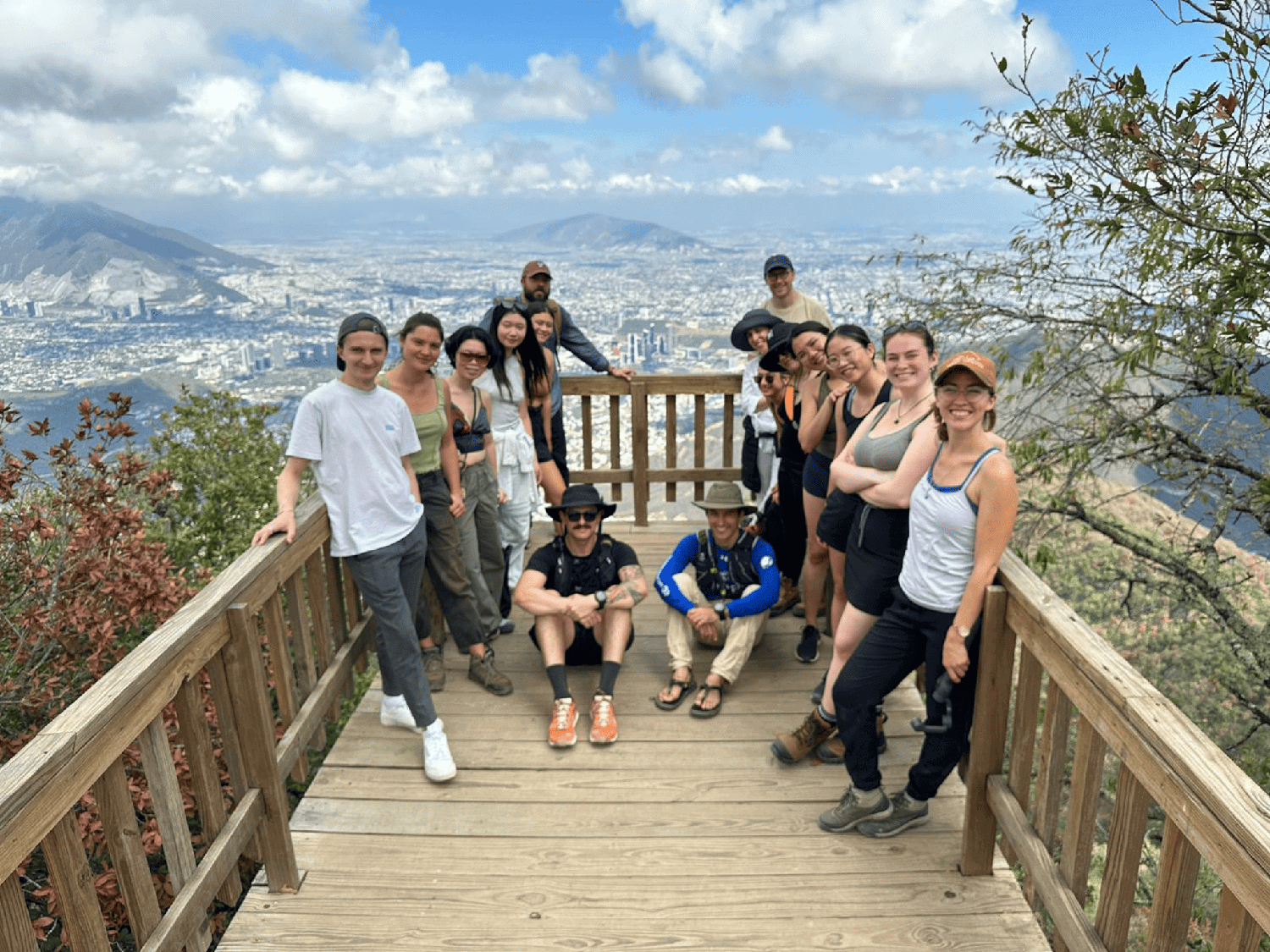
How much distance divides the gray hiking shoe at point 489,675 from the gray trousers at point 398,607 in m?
0.63

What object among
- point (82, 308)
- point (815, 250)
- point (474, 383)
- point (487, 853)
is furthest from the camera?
point (815, 250)

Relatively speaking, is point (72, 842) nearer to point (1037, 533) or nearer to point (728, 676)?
point (728, 676)

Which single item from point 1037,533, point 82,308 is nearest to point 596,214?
point 82,308

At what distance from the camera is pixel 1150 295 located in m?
5.40

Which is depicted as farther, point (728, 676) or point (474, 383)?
point (474, 383)

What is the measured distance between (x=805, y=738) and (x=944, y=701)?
80 cm

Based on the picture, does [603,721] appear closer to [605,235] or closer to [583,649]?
[583,649]

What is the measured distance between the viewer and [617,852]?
2883 mm

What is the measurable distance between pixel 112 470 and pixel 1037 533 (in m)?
6.81

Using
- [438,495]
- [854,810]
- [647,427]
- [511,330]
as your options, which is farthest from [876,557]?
[647,427]

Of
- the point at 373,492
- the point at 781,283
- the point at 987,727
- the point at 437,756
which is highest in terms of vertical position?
the point at 781,283

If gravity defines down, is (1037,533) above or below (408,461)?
below

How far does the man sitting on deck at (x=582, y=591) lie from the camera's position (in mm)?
3777

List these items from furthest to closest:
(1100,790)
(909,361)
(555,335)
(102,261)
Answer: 1. (102,261)
2. (555,335)
3. (909,361)
4. (1100,790)
